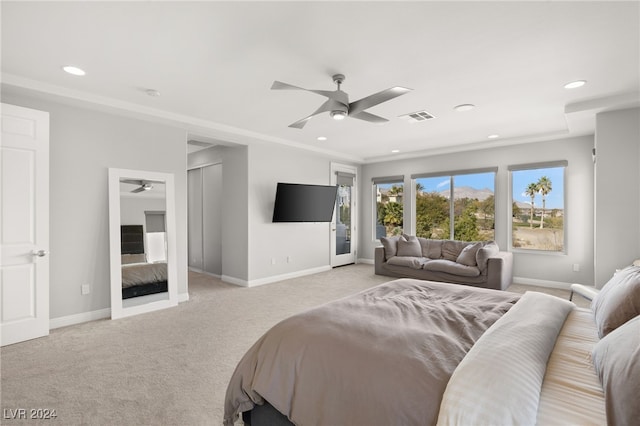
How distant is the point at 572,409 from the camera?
1146 mm

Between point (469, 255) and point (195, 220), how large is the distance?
5645 mm

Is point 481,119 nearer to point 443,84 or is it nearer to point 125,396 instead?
point 443,84

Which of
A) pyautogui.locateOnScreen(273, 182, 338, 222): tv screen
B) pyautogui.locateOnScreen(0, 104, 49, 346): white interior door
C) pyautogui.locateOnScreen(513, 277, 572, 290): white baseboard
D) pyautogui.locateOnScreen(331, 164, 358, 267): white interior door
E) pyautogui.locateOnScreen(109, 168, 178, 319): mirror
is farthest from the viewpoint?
pyautogui.locateOnScreen(331, 164, 358, 267): white interior door

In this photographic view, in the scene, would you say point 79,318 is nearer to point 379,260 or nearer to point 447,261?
point 379,260

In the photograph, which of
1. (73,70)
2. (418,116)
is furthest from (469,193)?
(73,70)

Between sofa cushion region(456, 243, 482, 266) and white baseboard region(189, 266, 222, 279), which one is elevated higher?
sofa cushion region(456, 243, 482, 266)

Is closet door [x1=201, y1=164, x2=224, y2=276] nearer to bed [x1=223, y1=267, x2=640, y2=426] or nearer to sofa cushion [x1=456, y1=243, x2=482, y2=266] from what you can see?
sofa cushion [x1=456, y1=243, x2=482, y2=266]

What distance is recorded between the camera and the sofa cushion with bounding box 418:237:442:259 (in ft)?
20.0

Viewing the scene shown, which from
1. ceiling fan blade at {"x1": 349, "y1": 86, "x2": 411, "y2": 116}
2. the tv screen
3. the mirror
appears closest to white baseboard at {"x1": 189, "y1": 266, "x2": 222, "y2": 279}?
the tv screen

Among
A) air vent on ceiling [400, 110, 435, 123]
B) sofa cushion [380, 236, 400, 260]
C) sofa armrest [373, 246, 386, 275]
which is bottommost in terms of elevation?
sofa armrest [373, 246, 386, 275]

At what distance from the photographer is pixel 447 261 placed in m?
5.68

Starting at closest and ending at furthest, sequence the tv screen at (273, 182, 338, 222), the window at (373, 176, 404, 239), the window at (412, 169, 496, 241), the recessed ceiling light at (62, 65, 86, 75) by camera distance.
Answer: the recessed ceiling light at (62, 65, 86, 75) < the tv screen at (273, 182, 338, 222) < the window at (412, 169, 496, 241) < the window at (373, 176, 404, 239)

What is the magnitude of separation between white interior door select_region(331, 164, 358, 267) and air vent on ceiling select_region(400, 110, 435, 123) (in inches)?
115

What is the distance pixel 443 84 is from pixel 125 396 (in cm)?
390
